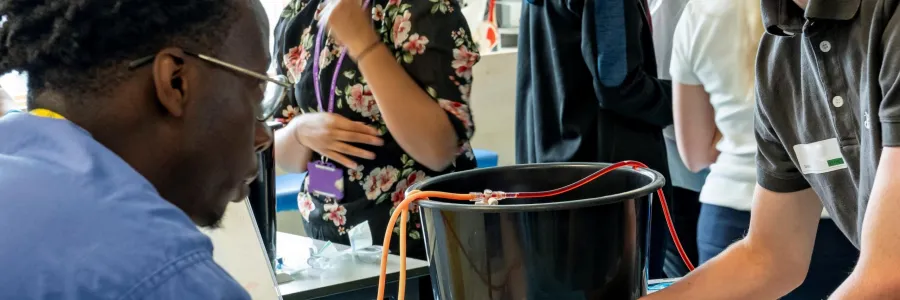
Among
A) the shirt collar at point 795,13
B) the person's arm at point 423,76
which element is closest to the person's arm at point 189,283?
the shirt collar at point 795,13

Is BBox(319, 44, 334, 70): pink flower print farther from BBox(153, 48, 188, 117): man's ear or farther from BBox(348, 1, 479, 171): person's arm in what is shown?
BBox(153, 48, 188, 117): man's ear

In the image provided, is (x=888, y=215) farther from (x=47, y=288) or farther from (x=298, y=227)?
(x=298, y=227)

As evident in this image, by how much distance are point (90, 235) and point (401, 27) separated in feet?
3.08

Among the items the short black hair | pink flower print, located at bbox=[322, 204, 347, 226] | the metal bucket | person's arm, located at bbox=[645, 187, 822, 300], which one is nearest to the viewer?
the short black hair

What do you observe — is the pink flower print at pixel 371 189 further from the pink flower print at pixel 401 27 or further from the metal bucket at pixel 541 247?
the metal bucket at pixel 541 247

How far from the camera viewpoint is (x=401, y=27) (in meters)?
1.50

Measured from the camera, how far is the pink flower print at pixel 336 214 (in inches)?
62.4

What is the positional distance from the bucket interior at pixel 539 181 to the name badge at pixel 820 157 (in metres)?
0.28

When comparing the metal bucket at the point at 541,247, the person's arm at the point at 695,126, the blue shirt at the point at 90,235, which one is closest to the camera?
the blue shirt at the point at 90,235

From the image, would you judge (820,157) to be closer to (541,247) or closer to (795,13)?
(795,13)

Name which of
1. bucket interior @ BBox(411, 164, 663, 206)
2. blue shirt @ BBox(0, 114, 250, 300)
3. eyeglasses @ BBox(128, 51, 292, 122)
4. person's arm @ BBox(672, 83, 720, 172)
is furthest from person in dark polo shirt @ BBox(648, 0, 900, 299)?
person's arm @ BBox(672, 83, 720, 172)

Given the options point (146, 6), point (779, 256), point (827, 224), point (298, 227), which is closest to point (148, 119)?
point (146, 6)

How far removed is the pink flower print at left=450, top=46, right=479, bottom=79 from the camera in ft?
4.95

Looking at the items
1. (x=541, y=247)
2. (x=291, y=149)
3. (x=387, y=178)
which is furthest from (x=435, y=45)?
(x=541, y=247)
